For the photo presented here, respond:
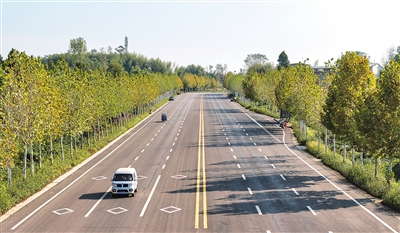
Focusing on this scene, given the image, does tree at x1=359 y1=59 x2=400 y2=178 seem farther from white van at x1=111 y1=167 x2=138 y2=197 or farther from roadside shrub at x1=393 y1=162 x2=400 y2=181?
roadside shrub at x1=393 y1=162 x2=400 y2=181

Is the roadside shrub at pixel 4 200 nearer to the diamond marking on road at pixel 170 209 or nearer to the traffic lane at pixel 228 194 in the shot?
the diamond marking on road at pixel 170 209

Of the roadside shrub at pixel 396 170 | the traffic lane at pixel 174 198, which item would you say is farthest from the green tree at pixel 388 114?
the roadside shrub at pixel 396 170

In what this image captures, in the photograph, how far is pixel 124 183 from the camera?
28.6 meters

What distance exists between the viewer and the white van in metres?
28.6

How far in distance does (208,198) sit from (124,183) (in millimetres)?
5527

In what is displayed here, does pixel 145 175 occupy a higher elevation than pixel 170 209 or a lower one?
lower

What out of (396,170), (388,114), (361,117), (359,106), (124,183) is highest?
(359,106)

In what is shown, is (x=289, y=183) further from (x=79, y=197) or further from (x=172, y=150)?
(x=172, y=150)

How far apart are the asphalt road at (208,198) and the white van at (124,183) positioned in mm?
520

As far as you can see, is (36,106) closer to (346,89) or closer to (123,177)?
(123,177)

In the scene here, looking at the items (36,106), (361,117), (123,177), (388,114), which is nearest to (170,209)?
(123,177)

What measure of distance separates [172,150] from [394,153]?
26.4 metres

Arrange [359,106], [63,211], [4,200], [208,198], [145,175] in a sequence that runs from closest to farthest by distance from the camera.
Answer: [63,211] < [4,200] < [208,198] < [359,106] < [145,175]

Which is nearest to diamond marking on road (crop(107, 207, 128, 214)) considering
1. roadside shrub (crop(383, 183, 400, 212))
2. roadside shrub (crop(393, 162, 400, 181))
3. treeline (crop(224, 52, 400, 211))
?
roadside shrub (crop(383, 183, 400, 212))
